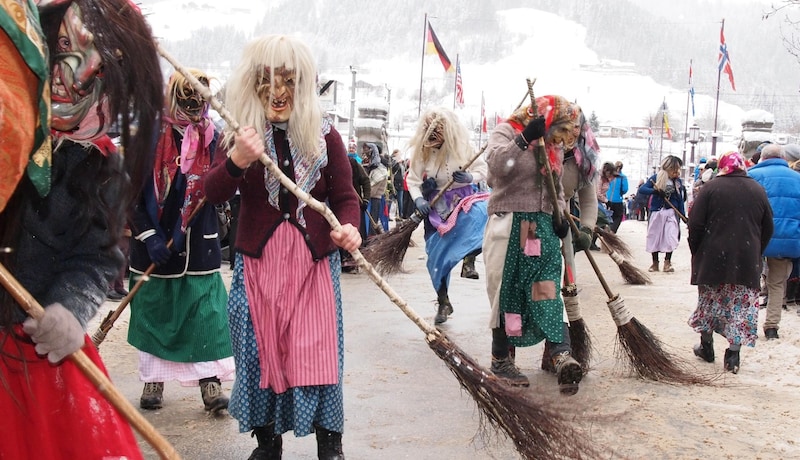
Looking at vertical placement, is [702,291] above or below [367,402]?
above

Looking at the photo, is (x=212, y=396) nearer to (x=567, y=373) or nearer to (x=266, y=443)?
(x=266, y=443)

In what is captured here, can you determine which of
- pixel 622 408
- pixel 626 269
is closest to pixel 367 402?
pixel 622 408

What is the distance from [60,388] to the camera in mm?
2115

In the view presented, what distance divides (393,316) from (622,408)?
11.5 ft

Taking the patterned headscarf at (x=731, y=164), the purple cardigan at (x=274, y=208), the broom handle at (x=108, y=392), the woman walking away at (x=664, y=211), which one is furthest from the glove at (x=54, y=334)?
the woman walking away at (x=664, y=211)

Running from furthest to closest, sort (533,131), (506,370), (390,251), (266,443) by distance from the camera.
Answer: (390,251)
(506,370)
(533,131)
(266,443)

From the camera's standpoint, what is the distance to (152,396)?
510 centimetres

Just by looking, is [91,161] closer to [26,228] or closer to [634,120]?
[26,228]

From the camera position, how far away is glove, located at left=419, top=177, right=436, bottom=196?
857cm

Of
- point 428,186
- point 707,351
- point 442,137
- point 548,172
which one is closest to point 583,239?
point 548,172

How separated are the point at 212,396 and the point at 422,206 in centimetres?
371

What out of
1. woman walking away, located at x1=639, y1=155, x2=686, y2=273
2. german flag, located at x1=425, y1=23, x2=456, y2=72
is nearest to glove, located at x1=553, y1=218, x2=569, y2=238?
woman walking away, located at x1=639, y1=155, x2=686, y2=273

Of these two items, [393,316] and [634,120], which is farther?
[634,120]

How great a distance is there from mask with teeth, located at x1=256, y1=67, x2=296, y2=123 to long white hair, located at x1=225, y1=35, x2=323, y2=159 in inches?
0.6
